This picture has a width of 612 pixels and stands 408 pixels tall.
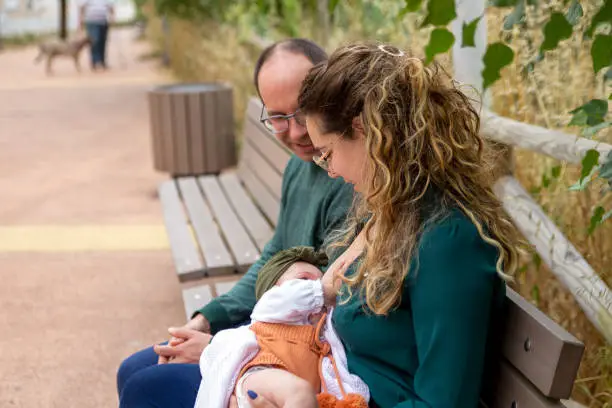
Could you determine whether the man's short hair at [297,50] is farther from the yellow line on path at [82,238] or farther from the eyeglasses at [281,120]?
the yellow line on path at [82,238]

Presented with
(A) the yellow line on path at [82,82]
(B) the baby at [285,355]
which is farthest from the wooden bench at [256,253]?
(A) the yellow line on path at [82,82]

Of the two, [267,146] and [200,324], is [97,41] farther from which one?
[200,324]

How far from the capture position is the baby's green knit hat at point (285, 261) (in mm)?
2344

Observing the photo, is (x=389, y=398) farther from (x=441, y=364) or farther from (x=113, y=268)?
(x=113, y=268)

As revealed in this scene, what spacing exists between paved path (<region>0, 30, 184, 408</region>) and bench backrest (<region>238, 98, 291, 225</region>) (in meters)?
0.78

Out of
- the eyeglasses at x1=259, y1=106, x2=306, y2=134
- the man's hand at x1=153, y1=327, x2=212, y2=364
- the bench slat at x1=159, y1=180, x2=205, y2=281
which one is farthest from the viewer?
the bench slat at x1=159, y1=180, x2=205, y2=281

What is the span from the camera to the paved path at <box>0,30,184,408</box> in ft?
13.0

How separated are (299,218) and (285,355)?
914 millimetres

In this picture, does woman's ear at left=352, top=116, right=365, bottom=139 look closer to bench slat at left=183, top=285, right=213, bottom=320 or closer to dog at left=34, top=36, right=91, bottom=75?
bench slat at left=183, top=285, right=213, bottom=320

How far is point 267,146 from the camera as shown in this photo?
453 cm

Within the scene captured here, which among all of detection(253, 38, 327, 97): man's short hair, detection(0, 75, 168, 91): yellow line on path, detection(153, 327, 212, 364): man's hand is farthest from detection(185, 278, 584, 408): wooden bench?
detection(0, 75, 168, 91): yellow line on path

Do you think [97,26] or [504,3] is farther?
[97,26]

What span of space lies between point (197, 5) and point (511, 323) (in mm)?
11272

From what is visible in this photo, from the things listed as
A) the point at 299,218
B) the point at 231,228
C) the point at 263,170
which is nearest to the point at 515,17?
the point at 299,218
